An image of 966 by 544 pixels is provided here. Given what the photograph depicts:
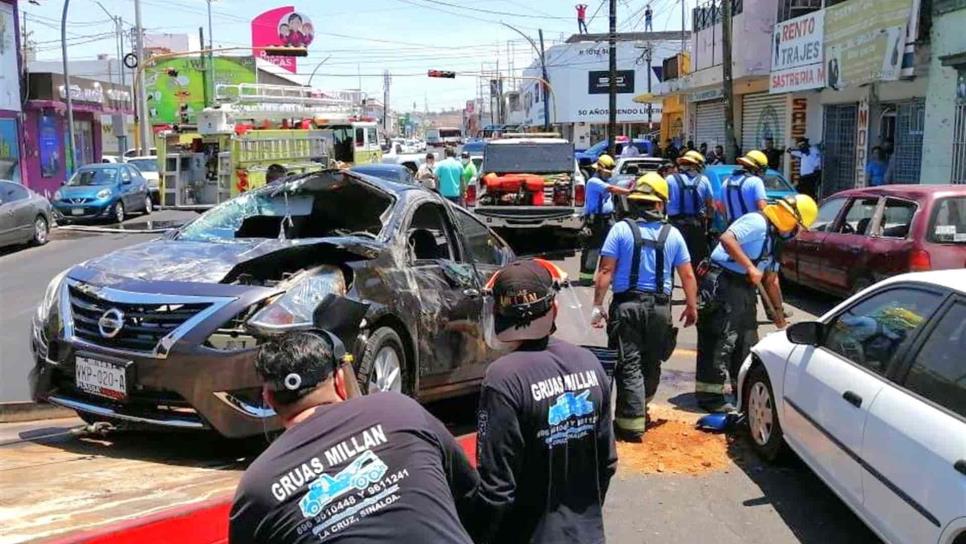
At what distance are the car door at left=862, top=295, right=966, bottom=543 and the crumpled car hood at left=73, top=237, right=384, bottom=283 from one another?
9.36 feet

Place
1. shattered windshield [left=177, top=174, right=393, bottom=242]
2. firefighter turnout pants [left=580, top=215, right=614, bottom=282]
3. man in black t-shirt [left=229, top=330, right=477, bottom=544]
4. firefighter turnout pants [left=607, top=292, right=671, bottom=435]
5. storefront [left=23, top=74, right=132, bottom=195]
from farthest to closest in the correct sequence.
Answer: storefront [left=23, top=74, right=132, bottom=195] → firefighter turnout pants [left=580, top=215, right=614, bottom=282] → shattered windshield [left=177, top=174, right=393, bottom=242] → firefighter turnout pants [left=607, top=292, right=671, bottom=435] → man in black t-shirt [left=229, top=330, right=477, bottom=544]

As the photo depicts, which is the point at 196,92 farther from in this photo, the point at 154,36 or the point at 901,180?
the point at 901,180

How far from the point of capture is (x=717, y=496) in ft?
16.4

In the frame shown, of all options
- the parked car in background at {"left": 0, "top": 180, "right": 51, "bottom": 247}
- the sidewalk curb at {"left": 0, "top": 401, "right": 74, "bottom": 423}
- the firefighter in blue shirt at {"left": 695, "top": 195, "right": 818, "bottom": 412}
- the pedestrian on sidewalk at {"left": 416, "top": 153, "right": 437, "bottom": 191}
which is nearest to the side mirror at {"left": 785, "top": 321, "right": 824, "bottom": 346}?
the firefighter in blue shirt at {"left": 695, "top": 195, "right": 818, "bottom": 412}

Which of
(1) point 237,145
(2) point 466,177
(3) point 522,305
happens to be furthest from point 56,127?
(3) point 522,305

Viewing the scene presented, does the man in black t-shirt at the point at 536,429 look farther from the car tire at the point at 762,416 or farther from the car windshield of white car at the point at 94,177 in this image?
the car windshield of white car at the point at 94,177

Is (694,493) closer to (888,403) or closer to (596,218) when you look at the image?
(888,403)

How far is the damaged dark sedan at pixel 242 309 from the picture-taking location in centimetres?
429

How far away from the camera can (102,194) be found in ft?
73.0

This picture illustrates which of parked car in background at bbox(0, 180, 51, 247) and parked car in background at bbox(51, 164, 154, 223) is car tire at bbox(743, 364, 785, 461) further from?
parked car in background at bbox(51, 164, 154, 223)

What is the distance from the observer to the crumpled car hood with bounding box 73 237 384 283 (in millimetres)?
4715

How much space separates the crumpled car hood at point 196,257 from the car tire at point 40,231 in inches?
536

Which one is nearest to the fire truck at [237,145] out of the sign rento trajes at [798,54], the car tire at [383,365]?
the sign rento trajes at [798,54]

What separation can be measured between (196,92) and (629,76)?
3110cm
